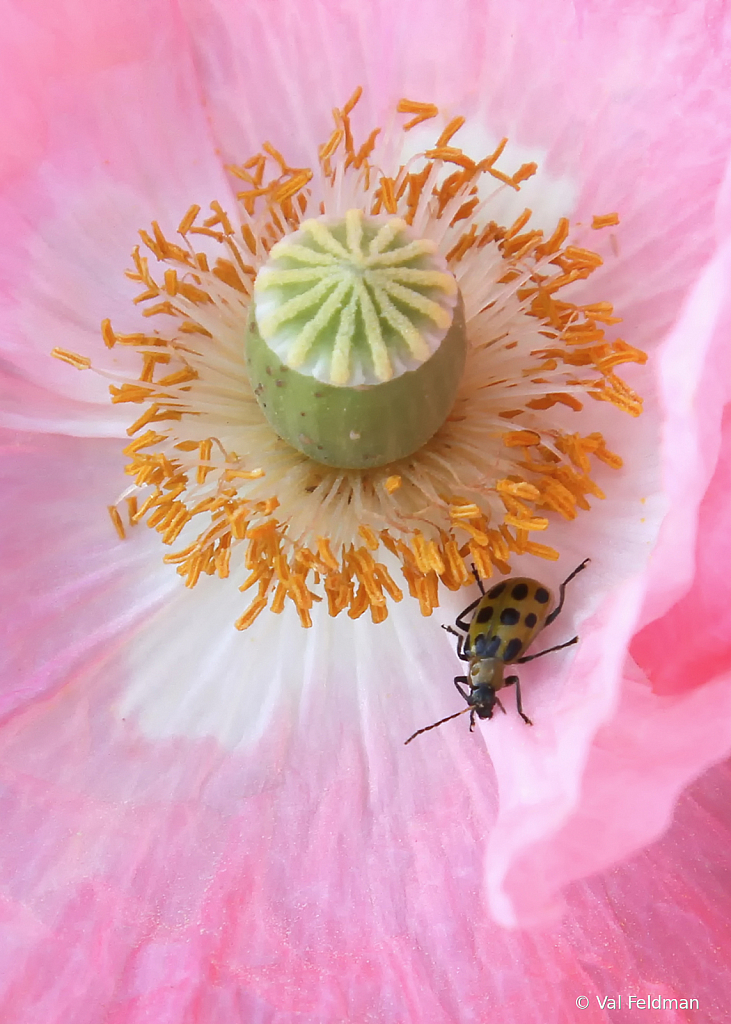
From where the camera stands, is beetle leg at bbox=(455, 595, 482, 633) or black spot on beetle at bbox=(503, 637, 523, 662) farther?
beetle leg at bbox=(455, 595, 482, 633)

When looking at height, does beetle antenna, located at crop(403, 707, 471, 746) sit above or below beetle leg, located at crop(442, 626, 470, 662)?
below

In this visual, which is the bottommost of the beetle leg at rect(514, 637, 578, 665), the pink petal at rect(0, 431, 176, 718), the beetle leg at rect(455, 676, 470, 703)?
the beetle leg at rect(455, 676, 470, 703)

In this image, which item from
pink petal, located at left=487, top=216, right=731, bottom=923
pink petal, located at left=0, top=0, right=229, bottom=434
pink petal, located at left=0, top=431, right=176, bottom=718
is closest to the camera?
pink petal, located at left=487, top=216, right=731, bottom=923

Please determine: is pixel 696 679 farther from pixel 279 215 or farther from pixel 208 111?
pixel 208 111

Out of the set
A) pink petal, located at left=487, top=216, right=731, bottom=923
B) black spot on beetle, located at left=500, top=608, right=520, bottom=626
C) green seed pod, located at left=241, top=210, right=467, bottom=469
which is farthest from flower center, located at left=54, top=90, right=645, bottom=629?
pink petal, located at left=487, top=216, right=731, bottom=923

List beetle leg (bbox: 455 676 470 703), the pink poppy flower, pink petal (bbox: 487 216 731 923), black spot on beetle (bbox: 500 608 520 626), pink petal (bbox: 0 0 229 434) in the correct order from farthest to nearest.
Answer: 1. pink petal (bbox: 0 0 229 434)
2. beetle leg (bbox: 455 676 470 703)
3. black spot on beetle (bbox: 500 608 520 626)
4. the pink poppy flower
5. pink petal (bbox: 487 216 731 923)

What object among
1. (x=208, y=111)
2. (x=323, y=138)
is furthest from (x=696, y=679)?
(x=208, y=111)

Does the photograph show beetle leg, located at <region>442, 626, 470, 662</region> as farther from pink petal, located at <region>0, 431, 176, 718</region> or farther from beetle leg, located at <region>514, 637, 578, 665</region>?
pink petal, located at <region>0, 431, 176, 718</region>

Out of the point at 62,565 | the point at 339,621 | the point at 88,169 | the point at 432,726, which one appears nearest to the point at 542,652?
the point at 432,726
